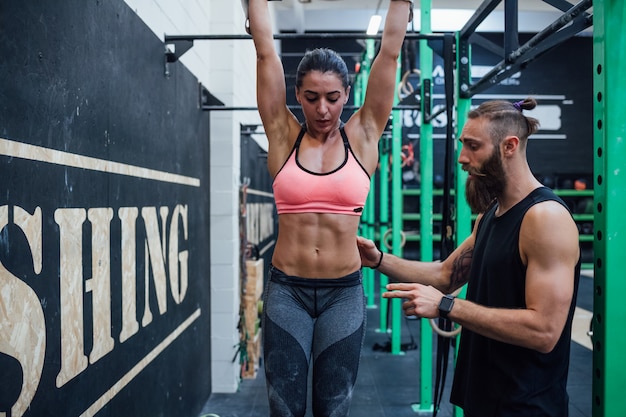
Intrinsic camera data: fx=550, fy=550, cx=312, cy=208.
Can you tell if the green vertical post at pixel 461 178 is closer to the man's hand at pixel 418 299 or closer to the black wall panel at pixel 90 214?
the man's hand at pixel 418 299

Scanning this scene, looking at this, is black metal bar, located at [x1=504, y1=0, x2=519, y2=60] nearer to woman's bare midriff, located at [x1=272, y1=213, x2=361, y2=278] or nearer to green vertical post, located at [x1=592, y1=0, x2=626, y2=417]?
green vertical post, located at [x1=592, y1=0, x2=626, y2=417]

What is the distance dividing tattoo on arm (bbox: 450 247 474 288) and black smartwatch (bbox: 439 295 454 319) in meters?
0.51

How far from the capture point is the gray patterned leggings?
5.20 ft

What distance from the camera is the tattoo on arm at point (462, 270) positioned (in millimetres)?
1879

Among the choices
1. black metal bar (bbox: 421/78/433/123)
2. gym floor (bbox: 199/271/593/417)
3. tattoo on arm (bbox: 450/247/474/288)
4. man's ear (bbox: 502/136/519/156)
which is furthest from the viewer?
gym floor (bbox: 199/271/593/417)

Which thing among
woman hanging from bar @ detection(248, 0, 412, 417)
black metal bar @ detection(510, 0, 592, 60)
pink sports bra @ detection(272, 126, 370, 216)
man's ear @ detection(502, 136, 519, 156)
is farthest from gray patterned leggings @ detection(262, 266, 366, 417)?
black metal bar @ detection(510, 0, 592, 60)

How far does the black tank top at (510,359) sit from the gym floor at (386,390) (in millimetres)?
1708

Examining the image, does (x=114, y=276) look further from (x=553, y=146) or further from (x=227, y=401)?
(x=553, y=146)

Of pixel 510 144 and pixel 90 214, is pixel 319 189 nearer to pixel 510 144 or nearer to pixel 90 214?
pixel 510 144

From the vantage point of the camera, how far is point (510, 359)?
143 centimetres

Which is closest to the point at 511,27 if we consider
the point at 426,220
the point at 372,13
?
the point at 426,220

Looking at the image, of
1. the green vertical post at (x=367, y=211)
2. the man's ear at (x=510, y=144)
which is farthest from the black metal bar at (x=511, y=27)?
the green vertical post at (x=367, y=211)

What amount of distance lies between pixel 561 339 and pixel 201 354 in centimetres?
252

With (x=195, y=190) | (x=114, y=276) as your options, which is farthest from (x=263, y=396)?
(x=114, y=276)
